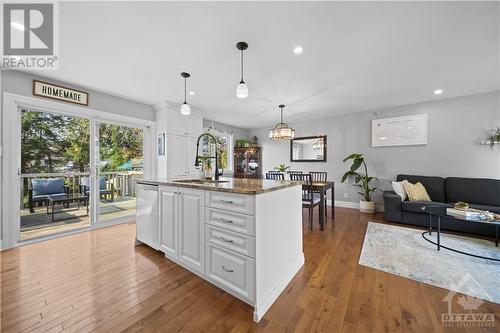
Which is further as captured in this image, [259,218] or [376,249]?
[376,249]

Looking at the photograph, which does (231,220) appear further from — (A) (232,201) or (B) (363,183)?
(B) (363,183)

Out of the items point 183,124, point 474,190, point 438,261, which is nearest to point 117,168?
point 183,124

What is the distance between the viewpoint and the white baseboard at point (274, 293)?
138 cm

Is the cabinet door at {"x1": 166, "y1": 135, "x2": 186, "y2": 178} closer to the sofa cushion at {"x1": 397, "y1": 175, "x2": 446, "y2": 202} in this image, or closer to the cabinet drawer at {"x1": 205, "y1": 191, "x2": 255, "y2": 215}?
the cabinet drawer at {"x1": 205, "y1": 191, "x2": 255, "y2": 215}

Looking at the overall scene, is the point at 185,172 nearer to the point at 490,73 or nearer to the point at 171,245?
the point at 171,245

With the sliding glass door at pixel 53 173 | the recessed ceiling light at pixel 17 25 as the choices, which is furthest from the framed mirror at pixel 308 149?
the recessed ceiling light at pixel 17 25

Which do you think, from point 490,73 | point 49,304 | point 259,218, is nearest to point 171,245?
point 49,304

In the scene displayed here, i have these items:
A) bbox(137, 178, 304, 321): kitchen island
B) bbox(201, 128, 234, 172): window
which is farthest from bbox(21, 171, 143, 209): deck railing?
bbox(201, 128, 234, 172): window

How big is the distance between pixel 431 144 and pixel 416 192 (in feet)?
3.91

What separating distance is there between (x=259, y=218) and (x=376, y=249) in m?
1.98

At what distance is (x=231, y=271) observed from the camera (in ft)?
5.09

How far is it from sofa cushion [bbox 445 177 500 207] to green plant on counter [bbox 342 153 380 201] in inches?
48.5

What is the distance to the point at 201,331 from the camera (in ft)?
4.18

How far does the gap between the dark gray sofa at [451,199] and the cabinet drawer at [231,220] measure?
11.0 feet
